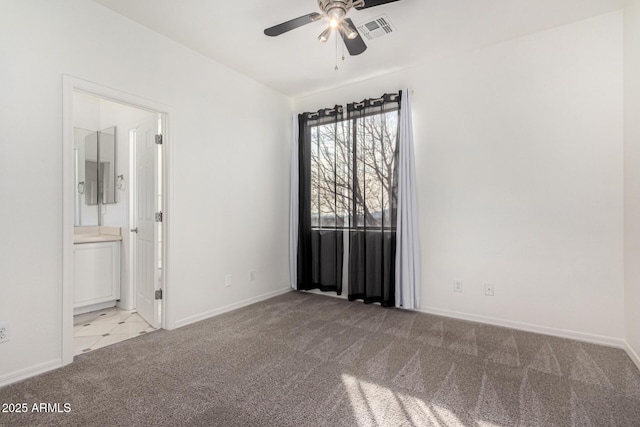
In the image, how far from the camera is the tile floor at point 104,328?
2570 mm

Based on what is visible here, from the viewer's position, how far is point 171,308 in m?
2.86

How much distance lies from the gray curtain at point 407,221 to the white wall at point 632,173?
163 cm

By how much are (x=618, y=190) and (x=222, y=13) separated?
3.54 meters

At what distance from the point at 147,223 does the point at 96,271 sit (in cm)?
97

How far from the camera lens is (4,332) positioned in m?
1.91

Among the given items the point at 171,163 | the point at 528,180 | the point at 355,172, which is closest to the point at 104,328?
the point at 171,163

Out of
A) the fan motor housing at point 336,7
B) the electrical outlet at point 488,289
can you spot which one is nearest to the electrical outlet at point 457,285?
the electrical outlet at point 488,289

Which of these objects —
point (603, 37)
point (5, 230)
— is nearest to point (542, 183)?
point (603, 37)

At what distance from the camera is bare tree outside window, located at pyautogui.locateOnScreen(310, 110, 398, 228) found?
11.3 feet

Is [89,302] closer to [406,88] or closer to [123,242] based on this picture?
[123,242]

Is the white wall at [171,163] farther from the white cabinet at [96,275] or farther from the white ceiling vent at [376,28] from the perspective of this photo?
the white ceiling vent at [376,28]

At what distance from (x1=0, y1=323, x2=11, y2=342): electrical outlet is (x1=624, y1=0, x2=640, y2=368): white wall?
423 cm

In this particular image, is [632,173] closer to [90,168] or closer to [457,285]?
[457,285]

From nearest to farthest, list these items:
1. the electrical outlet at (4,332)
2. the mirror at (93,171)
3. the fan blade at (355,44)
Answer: the electrical outlet at (4,332), the fan blade at (355,44), the mirror at (93,171)
